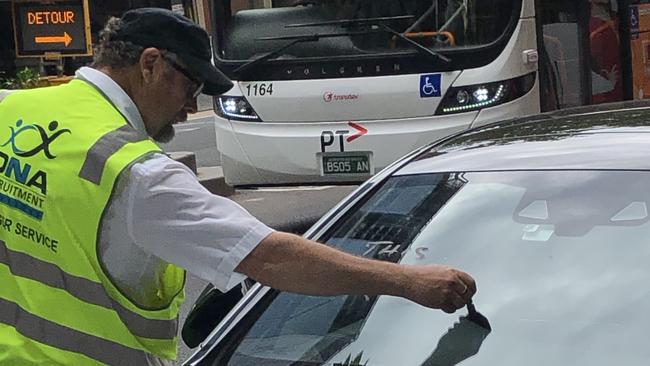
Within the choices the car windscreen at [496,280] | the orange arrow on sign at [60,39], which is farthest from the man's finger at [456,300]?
the orange arrow on sign at [60,39]

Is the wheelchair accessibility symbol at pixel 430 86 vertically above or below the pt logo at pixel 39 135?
below

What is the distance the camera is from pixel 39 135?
247 cm

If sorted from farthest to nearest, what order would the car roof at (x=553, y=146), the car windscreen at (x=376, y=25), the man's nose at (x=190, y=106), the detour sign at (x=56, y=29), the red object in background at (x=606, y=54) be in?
the detour sign at (x=56, y=29), the red object in background at (x=606, y=54), the car windscreen at (x=376, y=25), the car roof at (x=553, y=146), the man's nose at (x=190, y=106)

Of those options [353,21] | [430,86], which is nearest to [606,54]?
[430,86]

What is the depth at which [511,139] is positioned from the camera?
331cm

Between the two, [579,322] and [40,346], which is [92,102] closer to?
[40,346]

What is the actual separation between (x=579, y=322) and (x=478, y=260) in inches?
14.5

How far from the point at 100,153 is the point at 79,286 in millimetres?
289

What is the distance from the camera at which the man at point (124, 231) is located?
2334mm

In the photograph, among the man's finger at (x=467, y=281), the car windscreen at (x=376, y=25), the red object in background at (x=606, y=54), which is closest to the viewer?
the man's finger at (x=467, y=281)

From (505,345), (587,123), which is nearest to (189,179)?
(505,345)

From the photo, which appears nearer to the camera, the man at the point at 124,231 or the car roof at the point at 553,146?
the man at the point at 124,231

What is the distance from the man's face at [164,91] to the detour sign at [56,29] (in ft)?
39.6

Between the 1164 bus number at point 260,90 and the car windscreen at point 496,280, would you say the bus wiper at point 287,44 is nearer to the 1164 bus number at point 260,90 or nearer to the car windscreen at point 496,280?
the 1164 bus number at point 260,90
